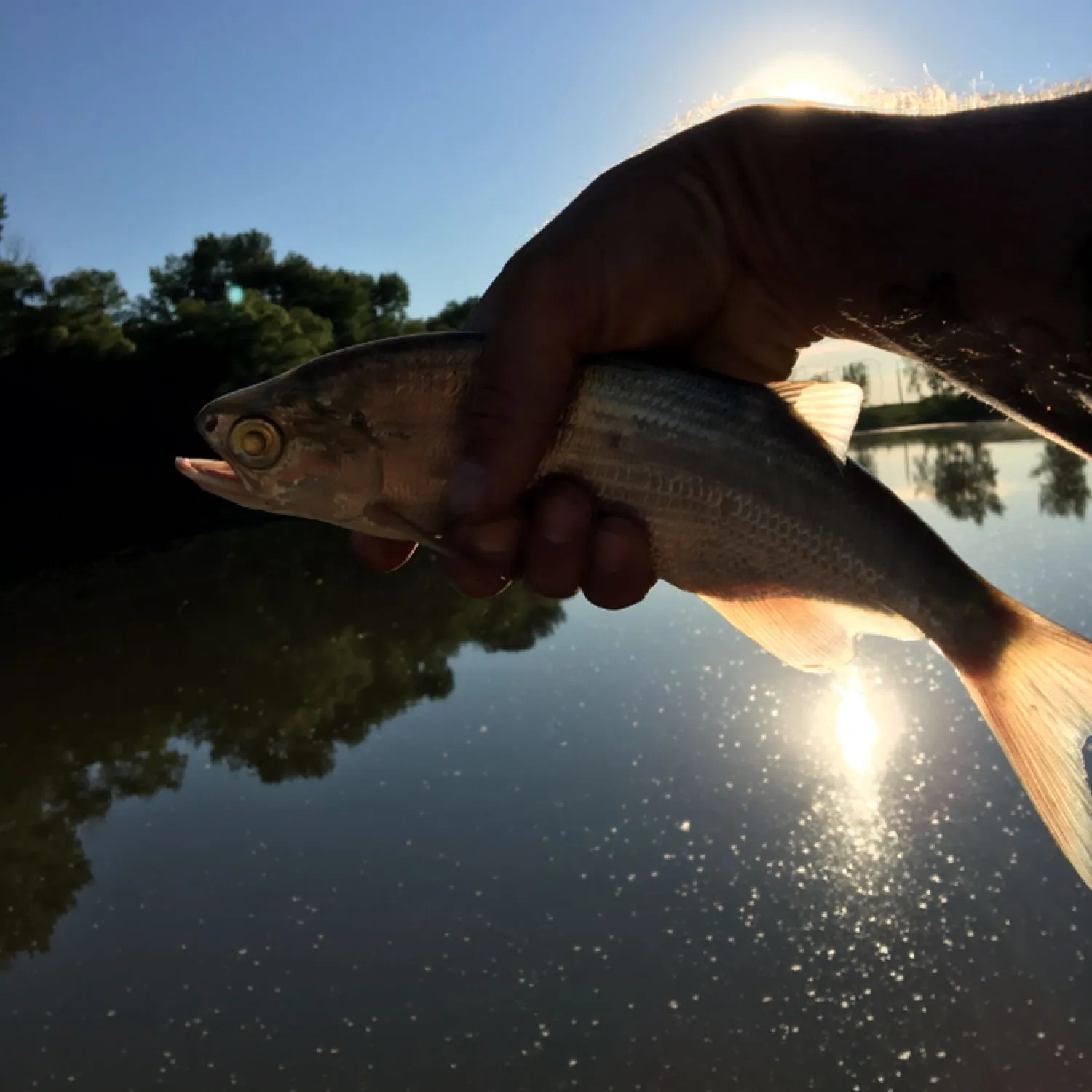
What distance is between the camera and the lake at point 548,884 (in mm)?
5770

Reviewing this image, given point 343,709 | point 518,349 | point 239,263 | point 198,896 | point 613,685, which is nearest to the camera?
point 518,349

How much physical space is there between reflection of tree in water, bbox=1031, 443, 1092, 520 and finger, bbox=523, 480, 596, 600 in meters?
18.2

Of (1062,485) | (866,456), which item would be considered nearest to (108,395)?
(866,456)

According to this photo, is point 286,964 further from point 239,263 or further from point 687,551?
point 239,263

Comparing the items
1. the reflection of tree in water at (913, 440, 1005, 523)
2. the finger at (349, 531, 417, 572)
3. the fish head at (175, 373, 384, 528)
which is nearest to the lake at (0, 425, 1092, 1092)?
the finger at (349, 531, 417, 572)

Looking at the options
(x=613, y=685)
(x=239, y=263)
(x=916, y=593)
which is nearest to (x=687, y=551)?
(x=916, y=593)

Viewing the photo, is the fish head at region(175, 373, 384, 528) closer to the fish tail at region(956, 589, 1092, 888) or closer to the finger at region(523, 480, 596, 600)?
the finger at region(523, 480, 596, 600)

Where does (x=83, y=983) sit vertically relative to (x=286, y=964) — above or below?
below

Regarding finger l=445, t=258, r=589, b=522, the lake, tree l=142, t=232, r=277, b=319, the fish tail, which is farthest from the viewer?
tree l=142, t=232, r=277, b=319

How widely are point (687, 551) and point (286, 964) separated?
5.73 m

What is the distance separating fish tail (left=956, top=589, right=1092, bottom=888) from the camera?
2.51m

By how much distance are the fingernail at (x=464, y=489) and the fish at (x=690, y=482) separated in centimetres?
4

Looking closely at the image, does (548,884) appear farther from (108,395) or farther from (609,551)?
(108,395)

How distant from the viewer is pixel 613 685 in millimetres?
12328
